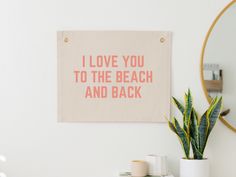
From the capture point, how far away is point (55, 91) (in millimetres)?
2264

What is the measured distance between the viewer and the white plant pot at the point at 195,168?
6.72ft

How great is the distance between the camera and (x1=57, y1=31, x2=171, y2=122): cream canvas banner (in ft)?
7.37

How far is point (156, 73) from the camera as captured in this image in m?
2.25

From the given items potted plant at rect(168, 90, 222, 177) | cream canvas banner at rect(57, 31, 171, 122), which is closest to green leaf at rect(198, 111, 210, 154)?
potted plant at rect(168, 90, 222, 177)

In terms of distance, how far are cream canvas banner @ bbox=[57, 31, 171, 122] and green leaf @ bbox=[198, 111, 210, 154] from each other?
27 cm

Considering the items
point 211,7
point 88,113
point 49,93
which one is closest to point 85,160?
point 88,113

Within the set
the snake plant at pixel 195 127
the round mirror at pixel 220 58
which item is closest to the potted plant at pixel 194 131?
the snake plant at pixel 195 127

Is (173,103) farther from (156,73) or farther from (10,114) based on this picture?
(10,114)

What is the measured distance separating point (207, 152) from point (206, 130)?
201mm

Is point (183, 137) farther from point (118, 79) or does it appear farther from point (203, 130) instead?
point (118, 79)

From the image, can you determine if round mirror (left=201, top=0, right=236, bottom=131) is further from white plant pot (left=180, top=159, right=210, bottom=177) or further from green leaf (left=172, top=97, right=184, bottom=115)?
white plant pot (left=180, top=159, right=210, bottom=177)

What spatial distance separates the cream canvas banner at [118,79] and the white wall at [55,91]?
0.17 feet

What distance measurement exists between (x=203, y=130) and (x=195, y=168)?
7.9 inches

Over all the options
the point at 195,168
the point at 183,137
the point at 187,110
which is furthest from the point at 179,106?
the point at 195,168
